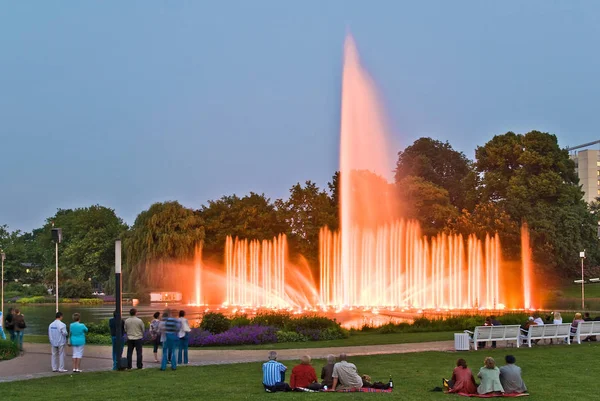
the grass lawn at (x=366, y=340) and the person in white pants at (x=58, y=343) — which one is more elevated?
the person in white pants at (x=58, y=343)

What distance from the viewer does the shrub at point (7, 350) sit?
21.6 m

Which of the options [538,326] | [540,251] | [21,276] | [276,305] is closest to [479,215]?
[540,251]

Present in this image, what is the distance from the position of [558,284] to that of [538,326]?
168ft

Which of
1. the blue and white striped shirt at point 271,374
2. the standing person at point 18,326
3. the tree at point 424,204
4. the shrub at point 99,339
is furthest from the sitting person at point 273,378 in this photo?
the tree at point 424,204

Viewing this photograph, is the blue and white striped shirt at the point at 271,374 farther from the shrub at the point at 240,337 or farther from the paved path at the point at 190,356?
the shrub at the point at 240,337

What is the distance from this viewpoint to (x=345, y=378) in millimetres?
15125

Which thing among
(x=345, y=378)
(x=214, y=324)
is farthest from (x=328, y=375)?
(x=214, y=324)

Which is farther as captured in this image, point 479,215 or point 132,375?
point 479,215

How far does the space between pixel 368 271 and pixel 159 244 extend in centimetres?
2288

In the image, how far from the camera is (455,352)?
72.8 feet

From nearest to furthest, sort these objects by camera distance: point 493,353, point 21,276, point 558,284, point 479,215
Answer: point 493,353
point 479,215
point 558,284
point 21,276

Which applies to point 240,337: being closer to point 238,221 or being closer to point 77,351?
point 77,351

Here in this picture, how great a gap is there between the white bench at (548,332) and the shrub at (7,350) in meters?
16.1

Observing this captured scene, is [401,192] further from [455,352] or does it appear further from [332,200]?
[455,352]
